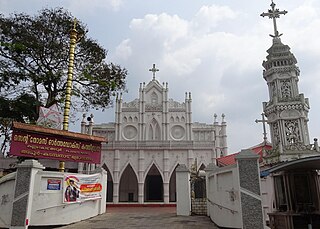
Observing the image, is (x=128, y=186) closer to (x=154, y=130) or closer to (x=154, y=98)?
(x=154, y=130)

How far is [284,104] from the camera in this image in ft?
59.1

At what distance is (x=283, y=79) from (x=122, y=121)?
18.4 metres

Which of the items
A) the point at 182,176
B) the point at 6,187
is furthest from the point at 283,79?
the point at 6,187

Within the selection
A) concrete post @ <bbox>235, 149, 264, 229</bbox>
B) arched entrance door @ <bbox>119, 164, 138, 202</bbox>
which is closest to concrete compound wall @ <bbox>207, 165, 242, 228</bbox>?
concrete post @ <bbox>235, 149, 264, 229</bbox>

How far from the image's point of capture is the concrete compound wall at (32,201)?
791 centimetres

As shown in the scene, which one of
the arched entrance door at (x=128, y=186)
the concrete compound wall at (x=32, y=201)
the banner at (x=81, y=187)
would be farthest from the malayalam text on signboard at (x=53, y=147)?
the arched entrance door at (x=128, y=186)

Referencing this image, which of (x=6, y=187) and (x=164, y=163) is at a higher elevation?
(x=164, y=163)

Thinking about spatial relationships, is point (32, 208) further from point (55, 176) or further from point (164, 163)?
point (164, 163)

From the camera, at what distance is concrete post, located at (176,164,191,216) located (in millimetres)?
12922

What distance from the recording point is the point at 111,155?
28344 millimetres

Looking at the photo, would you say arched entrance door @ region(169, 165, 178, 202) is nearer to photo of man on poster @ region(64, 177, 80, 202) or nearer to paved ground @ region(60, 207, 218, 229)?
paved ground @ region(60, 207, 218, 229)

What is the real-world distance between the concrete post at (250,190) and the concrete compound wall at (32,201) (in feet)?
20.5

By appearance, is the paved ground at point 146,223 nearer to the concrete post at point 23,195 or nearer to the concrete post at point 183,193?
the concrete post at point 183,193

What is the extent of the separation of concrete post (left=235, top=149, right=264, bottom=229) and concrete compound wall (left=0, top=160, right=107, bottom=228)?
6.25 m
